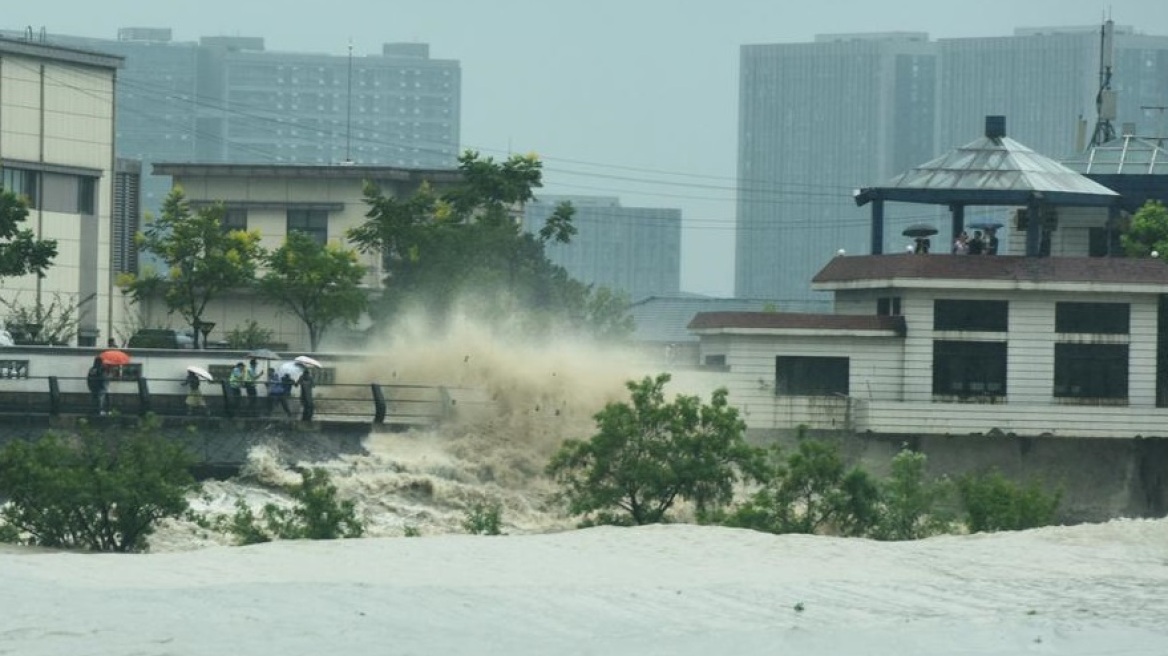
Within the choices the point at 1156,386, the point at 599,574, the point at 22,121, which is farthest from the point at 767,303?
the point at 599,574

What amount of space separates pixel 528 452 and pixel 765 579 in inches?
940

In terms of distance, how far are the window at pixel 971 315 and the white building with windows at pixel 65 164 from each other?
99.9 feet

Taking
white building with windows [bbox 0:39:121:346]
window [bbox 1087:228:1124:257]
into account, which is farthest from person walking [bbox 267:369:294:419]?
window [bbox 1087:228:1124:257]

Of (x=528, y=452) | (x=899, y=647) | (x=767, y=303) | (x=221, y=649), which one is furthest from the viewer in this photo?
(x=767, y=303)

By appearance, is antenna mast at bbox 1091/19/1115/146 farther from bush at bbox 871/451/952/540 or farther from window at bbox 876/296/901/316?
bush at bbox 871/451/952/540

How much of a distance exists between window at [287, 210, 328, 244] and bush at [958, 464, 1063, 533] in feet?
160

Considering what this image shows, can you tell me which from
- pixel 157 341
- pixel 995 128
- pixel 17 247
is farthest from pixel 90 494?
pixel 995 128

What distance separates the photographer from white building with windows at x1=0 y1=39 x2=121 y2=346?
84625mm

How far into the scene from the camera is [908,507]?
48250mm

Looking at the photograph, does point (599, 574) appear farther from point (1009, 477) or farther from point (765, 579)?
point (1009, 477)

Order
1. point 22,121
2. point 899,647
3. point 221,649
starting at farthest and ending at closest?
1. point 22,121
2. point 899,647
3. point 221,649

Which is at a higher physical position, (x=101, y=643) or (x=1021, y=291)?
(x=1021, y=291)

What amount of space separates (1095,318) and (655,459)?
20271mm

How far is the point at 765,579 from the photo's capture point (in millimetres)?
38000
